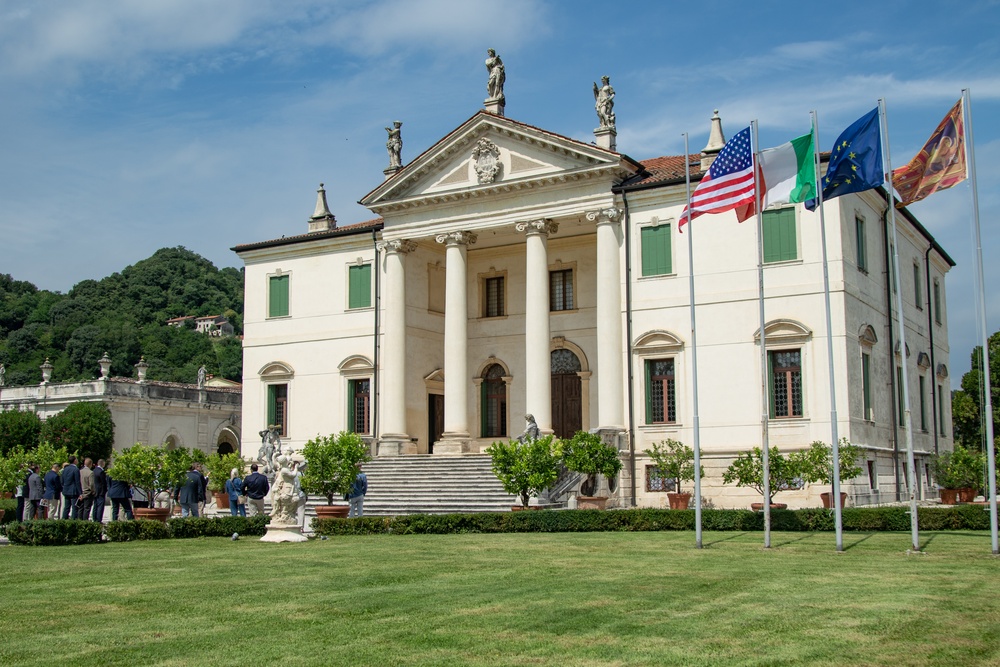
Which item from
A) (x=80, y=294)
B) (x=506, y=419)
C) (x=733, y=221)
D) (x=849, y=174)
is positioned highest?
(x=80, y=294)

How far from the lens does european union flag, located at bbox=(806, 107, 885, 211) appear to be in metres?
19.8

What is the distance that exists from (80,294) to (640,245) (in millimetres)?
87065

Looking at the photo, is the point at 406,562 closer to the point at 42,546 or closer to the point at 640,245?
the point at 42,546

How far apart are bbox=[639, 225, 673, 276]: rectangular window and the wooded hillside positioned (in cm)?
6551

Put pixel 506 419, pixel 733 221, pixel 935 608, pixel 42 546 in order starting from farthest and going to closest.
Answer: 1. pixel 506 419
2. pixel 733 221
3. pixel 42 546
4. pixel 935 608

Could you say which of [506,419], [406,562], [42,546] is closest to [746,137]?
[406,562]

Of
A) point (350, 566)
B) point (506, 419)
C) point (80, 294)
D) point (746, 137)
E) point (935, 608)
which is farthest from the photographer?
point (80, 294)

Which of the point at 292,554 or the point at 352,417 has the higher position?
the point at 352,417

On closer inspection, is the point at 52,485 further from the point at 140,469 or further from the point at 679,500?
the point at 679,500

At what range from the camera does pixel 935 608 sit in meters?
11.9

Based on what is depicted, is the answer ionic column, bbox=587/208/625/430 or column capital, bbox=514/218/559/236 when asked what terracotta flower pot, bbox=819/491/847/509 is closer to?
ionic column, bbox=587/208/625/430

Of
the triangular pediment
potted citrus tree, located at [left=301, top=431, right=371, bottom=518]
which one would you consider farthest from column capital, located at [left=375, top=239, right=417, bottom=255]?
potted citrus tree, located at [left=301, top=431, right=371, bottom=518]

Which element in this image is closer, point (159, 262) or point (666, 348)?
point (666, 348)

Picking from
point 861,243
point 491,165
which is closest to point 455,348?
point 491,165
